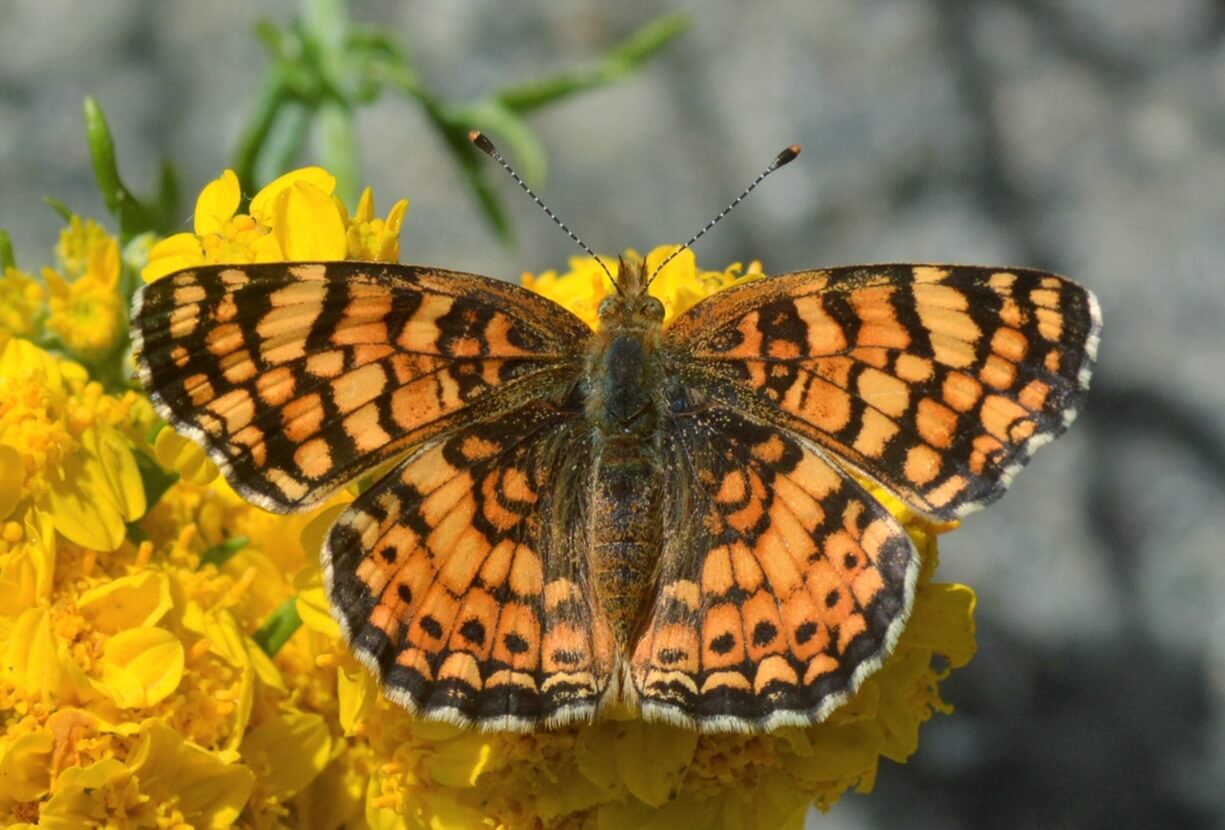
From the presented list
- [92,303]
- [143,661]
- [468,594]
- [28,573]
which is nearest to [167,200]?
[92,303]

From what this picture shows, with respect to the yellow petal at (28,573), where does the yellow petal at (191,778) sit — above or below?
below

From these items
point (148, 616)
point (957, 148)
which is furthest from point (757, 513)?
point (957, 148)

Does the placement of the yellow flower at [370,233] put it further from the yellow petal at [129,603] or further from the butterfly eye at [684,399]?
the yellow petal at [129,603]

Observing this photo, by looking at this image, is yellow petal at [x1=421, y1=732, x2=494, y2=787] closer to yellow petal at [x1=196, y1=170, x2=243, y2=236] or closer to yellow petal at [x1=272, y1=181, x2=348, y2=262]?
yellow petal at [x1=272, y1=181, x2=348, y2=262]

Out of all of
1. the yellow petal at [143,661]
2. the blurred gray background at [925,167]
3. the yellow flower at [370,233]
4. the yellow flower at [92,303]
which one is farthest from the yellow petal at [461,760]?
the blurred gray background at [925,167]

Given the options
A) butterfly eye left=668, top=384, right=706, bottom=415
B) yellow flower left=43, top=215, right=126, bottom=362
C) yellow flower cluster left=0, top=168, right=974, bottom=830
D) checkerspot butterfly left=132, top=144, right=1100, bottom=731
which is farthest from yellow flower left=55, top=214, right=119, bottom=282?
butterfly eye left=668, top=384, right=706, bottom=415

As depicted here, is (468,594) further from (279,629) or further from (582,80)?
(582,80)
